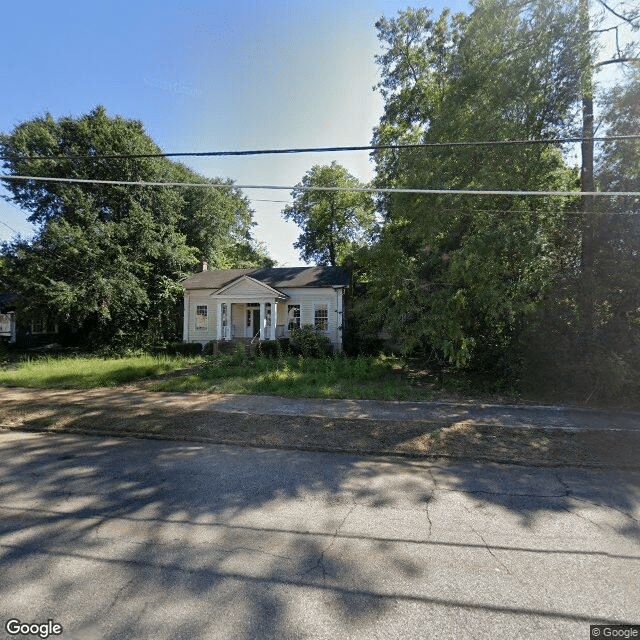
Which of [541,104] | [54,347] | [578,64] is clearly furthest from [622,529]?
[54,347]

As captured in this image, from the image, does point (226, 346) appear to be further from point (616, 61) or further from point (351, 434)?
point (616, 61)

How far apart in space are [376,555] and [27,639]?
2.49m

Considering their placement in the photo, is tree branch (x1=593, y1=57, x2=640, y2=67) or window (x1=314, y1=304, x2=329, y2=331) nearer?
tree branch (x1=593, y1=57, x2=640, y2=67)

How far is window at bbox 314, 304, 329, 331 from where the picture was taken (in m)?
22.0

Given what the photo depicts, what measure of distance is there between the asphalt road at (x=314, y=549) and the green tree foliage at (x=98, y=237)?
18160 mm

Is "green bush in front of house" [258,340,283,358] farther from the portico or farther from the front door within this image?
the front door

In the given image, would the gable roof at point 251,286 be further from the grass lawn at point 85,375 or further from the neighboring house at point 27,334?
the neighboring house at point 27,334

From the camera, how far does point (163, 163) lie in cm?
2441

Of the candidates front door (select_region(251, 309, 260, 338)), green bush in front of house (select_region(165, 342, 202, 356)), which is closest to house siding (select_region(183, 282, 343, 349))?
front door (select_region(251, 309, 260, 338))

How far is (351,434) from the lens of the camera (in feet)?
22.5

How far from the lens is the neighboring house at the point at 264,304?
70.8 feet

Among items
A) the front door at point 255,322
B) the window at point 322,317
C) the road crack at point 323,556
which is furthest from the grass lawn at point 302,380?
the front door at point 255,322

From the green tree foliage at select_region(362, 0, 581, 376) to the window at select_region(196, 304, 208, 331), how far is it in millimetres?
14745

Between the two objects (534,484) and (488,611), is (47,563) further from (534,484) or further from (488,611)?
(534,484)
